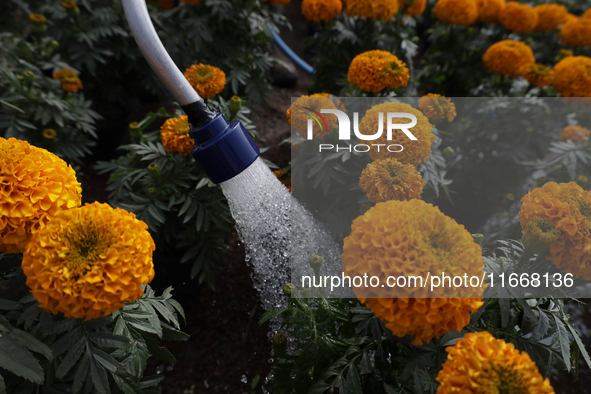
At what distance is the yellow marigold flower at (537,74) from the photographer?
6.84 feet

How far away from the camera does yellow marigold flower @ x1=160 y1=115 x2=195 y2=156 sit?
1.27 meters

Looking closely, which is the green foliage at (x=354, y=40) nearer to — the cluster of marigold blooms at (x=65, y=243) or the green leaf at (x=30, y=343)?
the cluster of marigold blooms at (x=65, y=243)

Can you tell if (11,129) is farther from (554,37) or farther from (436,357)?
(554,37)

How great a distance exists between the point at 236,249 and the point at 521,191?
216cm


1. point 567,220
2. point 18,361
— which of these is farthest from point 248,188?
point 567,220

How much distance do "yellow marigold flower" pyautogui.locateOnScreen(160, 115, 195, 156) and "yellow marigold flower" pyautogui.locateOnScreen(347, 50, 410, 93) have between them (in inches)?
27.5

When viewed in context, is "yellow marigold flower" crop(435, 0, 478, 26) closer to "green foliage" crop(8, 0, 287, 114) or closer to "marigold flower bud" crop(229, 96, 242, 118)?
"green foliage" crop(8, 0, 287, 114)

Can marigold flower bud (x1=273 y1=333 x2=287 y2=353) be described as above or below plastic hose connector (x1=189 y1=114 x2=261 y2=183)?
below

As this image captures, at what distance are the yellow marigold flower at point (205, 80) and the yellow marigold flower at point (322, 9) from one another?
106 cm

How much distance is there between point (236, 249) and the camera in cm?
222

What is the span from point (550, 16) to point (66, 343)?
11.1 feet

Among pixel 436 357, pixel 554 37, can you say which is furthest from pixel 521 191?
pixel 436 357

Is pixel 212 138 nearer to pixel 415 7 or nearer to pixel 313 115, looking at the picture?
pixel 313 115

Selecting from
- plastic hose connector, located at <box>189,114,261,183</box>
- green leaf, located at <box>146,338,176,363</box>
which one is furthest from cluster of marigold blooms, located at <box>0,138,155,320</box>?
green leaf, located at <box>146,338,176,363</box>
